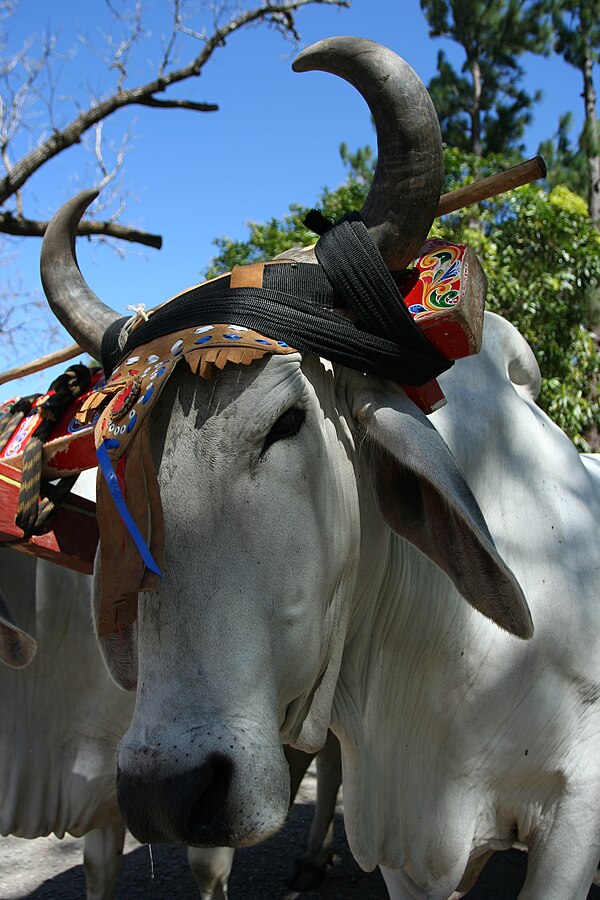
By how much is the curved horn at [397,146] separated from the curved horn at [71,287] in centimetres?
76

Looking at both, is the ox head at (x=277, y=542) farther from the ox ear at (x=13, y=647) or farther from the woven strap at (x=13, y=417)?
the woven strap at (x=13, y=417)

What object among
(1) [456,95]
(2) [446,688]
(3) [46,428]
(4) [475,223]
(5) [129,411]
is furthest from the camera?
(1) [456,95]

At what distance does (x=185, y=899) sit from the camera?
4043 mm

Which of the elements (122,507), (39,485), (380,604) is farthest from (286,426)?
(39,485)

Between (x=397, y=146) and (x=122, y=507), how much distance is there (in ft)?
2.88

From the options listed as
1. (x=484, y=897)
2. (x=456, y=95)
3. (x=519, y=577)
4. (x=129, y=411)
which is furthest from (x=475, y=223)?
(x=456, y=95)

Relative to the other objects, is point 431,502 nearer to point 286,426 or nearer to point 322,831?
point 286,426

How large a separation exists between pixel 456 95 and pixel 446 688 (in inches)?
684

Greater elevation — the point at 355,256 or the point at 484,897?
the point at 355,256

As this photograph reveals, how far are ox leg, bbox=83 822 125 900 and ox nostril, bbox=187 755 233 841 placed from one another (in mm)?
2277

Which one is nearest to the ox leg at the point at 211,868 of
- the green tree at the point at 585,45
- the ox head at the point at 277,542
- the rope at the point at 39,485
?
the rope at the point at 39,485

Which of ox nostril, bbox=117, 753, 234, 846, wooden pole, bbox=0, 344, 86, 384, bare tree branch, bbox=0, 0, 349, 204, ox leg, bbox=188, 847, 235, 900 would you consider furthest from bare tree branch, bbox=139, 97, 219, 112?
ox nostril, bbox=117, 753, 234, 846

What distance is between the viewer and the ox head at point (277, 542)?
134cm

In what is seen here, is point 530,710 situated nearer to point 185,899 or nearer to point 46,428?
point 46,428
